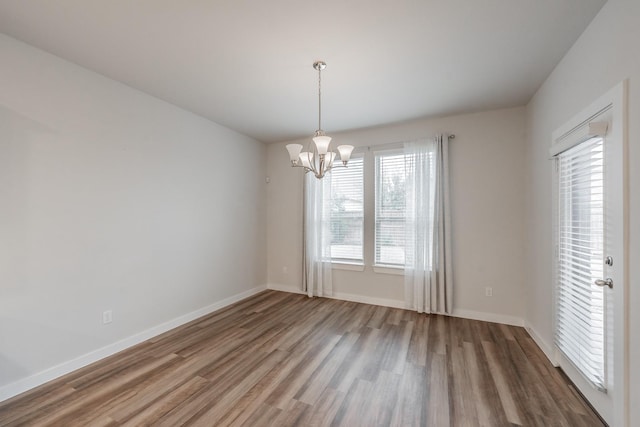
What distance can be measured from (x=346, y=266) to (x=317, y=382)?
7.59 feet

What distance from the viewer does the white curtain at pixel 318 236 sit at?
4.52 m

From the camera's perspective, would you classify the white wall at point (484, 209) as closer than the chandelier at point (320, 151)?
No

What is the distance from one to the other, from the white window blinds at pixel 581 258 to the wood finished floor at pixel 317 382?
1.29 feet

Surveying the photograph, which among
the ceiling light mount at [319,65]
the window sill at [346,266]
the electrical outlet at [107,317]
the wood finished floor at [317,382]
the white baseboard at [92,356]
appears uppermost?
the ceiling light mount at [319,65]

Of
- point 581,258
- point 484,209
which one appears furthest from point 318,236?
point 581,258

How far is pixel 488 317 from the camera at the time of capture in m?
3.53

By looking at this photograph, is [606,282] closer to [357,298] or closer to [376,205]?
[376,205]

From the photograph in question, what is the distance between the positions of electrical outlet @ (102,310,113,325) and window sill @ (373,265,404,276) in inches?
133

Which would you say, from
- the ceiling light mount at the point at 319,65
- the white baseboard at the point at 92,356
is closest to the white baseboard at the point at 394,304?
the white baseboard at the point at 92,356

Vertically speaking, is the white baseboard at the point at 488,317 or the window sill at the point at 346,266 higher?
the window sill at the point at 346,266

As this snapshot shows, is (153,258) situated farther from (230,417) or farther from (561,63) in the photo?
(561,63)

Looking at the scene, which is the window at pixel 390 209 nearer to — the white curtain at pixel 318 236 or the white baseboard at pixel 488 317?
the white curtain at pixel 318 236

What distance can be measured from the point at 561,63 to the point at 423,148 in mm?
1641

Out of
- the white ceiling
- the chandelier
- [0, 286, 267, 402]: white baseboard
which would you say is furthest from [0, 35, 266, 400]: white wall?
the chandelier
